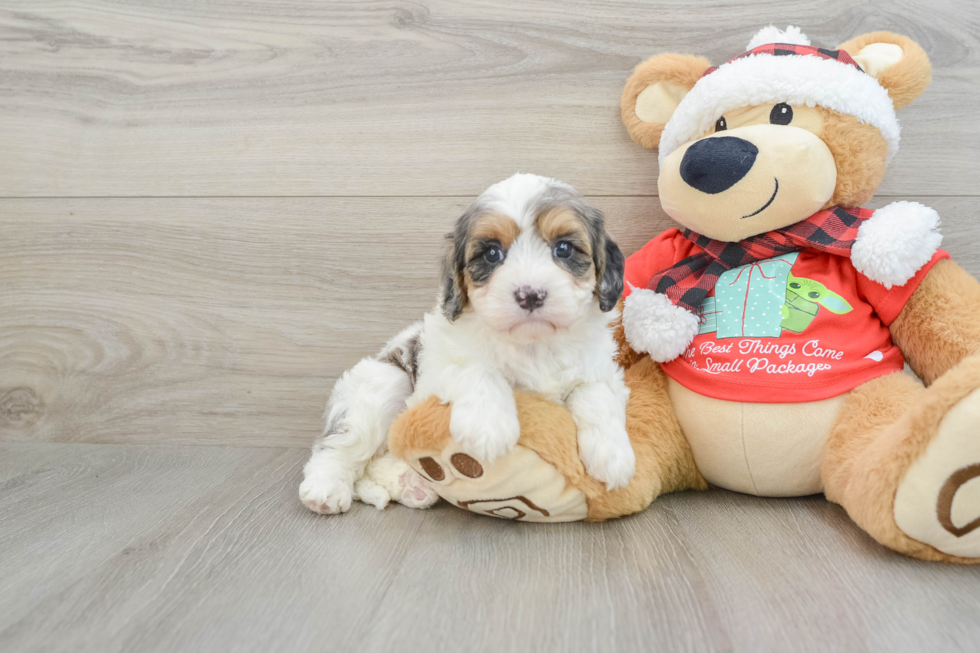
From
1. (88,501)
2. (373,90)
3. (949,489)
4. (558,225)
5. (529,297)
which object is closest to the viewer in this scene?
(949,489)

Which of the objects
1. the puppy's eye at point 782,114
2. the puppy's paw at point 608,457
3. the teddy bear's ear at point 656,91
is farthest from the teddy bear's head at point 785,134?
the puppy's paw at point 608,457

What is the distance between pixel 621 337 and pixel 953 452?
84 centimetres

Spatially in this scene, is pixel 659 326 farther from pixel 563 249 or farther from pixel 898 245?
pixel 898 245

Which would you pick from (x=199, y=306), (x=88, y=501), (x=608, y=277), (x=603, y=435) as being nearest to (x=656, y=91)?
(x=608, y=277)

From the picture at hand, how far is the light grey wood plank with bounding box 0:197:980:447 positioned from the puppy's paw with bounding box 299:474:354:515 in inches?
24.5

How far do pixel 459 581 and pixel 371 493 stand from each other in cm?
54

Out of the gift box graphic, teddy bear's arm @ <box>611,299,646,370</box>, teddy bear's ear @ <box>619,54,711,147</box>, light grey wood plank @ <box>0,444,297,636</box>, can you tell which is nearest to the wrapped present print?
the gift box graphic

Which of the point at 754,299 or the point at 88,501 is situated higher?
the point at 754,299

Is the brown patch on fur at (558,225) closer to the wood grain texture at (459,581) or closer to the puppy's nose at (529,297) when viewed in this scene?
the puppy's nose at (529,297)

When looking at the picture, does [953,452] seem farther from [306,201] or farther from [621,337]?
[306,201]

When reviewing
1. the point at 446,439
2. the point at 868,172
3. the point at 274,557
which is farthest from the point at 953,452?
the point at 274,557

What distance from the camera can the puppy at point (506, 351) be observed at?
4.39ft

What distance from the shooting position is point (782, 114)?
1542mm

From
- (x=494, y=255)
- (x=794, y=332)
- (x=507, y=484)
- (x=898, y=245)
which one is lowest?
(x=507, y=484)
